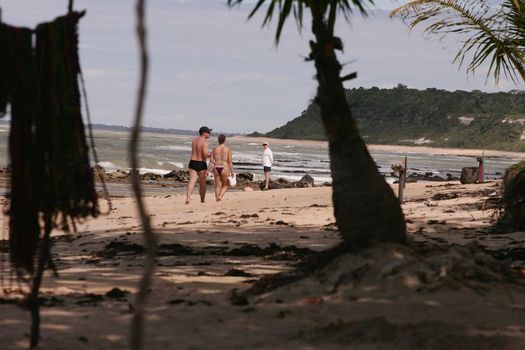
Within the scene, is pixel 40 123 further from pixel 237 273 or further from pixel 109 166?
pixel 109 166

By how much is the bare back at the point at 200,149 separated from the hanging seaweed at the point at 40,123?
39.0 feet

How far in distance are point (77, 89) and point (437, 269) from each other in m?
3.07

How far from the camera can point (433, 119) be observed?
161 m

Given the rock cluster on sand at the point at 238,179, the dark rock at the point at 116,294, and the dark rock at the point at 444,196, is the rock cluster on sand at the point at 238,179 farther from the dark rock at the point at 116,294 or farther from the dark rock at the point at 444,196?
the dark rock at the point at 116,294

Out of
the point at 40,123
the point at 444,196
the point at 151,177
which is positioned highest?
the point at 40,123

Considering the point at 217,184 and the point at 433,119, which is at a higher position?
the point at 433,119

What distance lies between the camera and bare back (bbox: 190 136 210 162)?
1805cm

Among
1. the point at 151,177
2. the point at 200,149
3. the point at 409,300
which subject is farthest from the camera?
the point at 151,177

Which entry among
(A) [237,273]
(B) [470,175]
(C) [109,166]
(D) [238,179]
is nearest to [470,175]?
(B) [470,175]

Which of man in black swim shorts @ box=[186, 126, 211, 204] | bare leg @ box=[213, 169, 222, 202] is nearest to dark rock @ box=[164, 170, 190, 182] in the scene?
bare leg @ box=[213, 169, 222, 202]

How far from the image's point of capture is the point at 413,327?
20.5 ft

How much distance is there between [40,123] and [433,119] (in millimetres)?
158529

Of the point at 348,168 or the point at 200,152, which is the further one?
the point at 200,152

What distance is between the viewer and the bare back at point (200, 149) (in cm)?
1805
